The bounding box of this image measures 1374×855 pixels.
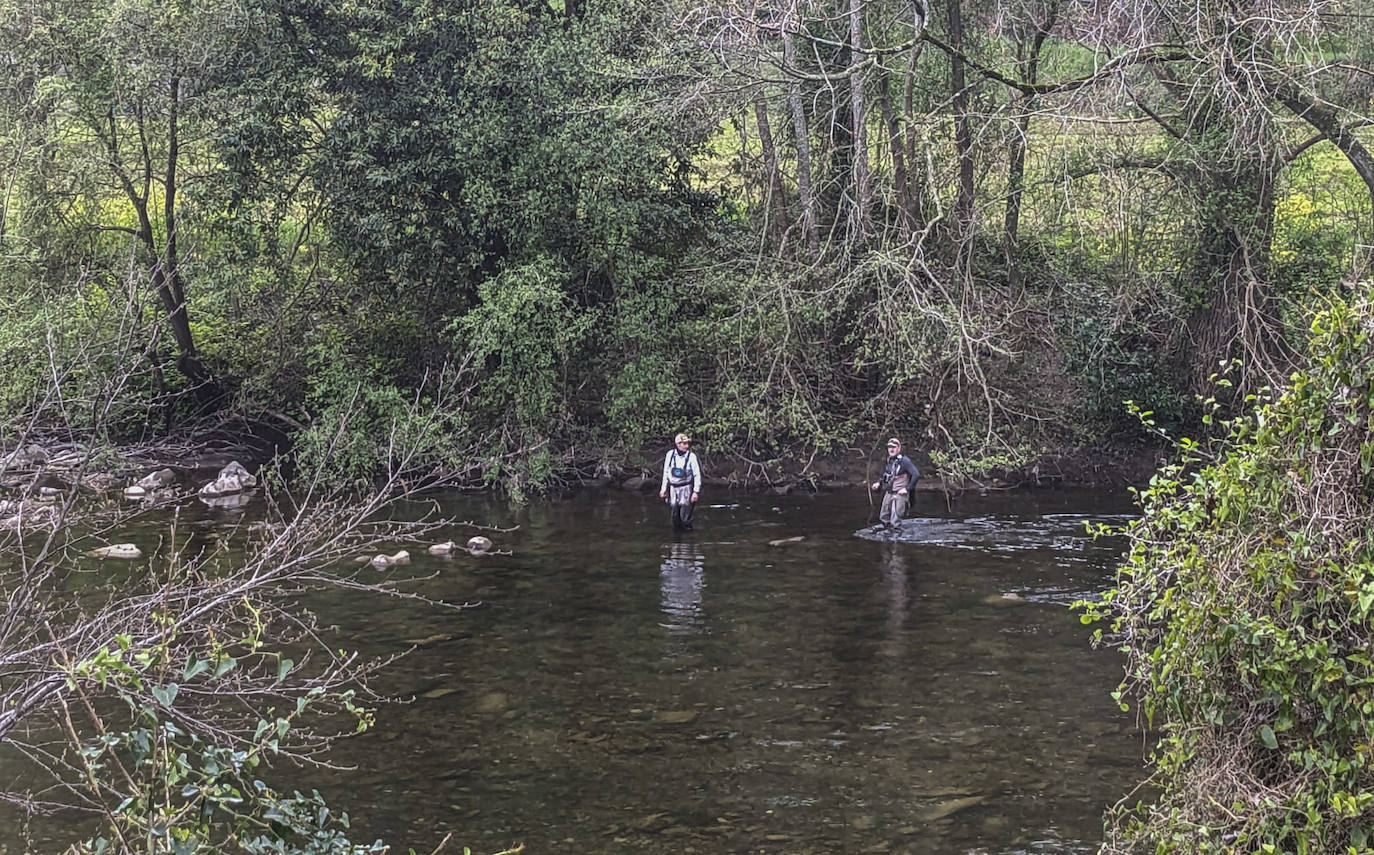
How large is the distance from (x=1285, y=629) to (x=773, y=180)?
20.3 m

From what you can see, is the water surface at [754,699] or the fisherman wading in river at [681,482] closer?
the water surface at [754,699]

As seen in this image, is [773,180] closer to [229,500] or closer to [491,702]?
Answer: [229,500]

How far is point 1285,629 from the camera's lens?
549 centimetres

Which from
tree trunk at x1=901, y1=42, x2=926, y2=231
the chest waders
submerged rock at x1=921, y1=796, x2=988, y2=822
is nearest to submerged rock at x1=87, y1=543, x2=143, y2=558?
the chest waders

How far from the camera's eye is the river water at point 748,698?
10586 mm

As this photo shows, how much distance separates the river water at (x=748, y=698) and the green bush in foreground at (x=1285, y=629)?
170 inches

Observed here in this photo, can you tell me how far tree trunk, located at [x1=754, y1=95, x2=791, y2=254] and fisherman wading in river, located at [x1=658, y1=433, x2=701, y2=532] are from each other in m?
5.20

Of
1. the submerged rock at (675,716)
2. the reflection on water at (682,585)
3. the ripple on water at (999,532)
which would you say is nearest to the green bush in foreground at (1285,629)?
the submerged rock at (675,716)

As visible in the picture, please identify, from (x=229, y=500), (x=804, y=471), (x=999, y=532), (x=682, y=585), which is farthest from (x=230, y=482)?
(x=999, y=532)

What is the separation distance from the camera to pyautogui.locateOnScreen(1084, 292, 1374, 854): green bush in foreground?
533cm

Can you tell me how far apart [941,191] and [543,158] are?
7169mm

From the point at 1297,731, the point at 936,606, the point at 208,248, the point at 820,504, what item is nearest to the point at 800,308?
the point at 820,504

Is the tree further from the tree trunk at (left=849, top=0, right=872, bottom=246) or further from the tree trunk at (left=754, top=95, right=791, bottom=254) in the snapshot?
the tree trunk at (left=849, top=0, right=872, bottom=246)

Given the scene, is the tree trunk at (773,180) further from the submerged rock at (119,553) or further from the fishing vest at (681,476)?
the submerged rock at (119,553)
